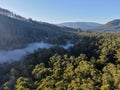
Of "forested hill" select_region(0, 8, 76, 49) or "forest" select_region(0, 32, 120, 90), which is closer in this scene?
"forest" select_region(0, 32, 120, 90)

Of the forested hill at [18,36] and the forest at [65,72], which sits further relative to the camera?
the forested hill at [18,36]

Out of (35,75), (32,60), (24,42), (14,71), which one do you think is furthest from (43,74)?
(24,42)

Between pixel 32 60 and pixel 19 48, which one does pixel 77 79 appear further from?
pixel 19 48

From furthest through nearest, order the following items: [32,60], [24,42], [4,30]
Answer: [4,30] → [24,42] → [32,60]

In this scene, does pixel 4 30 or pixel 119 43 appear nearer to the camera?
pixel 119 43

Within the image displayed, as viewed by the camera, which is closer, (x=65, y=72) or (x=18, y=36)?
(x=65, y=72)

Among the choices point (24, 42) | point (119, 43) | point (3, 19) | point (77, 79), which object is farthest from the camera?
point (3, 19)

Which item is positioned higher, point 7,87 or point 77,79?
point 77,79
